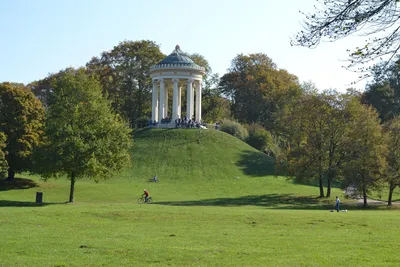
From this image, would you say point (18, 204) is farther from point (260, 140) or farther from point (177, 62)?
point (260, 140)

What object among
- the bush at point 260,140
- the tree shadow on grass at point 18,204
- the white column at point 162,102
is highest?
the white column at point 162,102

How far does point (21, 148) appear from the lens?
49375mm

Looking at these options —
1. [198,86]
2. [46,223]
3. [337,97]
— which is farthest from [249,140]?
[46,223]

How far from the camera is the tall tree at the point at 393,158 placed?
44.8 m

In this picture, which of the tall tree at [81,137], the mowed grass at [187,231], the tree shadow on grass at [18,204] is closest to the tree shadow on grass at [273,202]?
the mowed grass at [187,231]

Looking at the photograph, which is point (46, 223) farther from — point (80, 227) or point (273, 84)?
point (273, 84)

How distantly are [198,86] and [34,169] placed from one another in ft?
121

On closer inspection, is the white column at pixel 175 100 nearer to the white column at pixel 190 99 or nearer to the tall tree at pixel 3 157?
the white column at pixel 190 99

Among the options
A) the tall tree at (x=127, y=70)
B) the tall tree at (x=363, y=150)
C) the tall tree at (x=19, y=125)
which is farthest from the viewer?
the tall tree at (x=127, y=70)

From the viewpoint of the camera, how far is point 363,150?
1802 inches

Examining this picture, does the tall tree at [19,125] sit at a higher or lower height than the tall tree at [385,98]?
Result: lower

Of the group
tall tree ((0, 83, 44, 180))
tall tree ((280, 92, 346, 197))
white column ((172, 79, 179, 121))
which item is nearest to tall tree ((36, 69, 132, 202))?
tall tree ((0, 83, 44, 180))

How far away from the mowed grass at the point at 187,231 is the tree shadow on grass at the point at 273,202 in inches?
3.5

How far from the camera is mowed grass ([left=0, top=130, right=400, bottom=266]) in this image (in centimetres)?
1499
